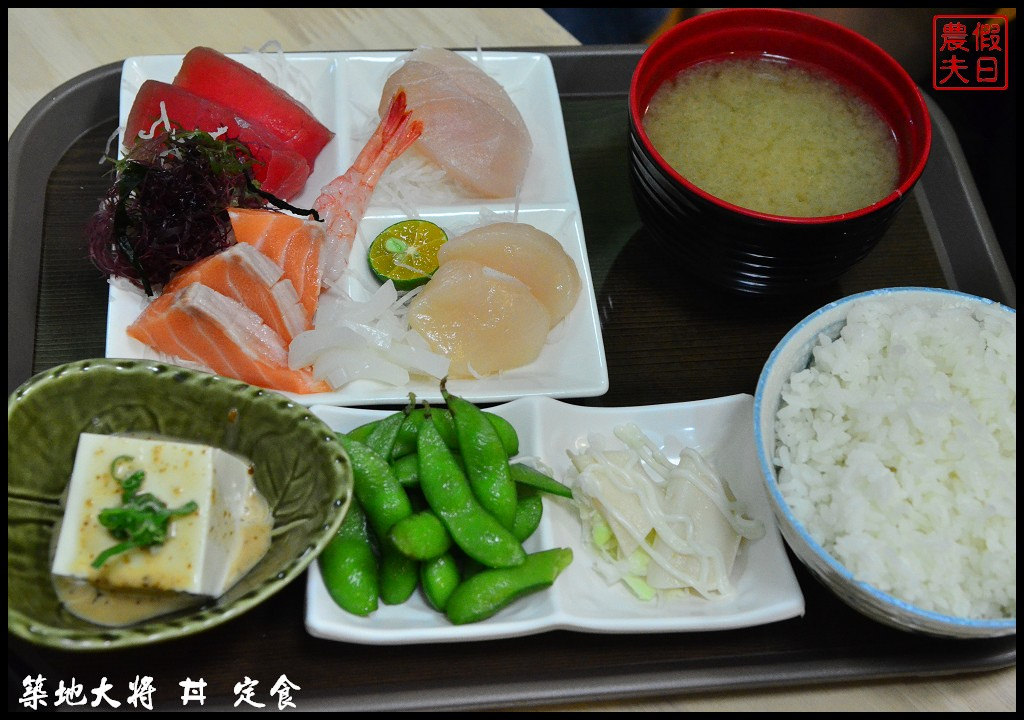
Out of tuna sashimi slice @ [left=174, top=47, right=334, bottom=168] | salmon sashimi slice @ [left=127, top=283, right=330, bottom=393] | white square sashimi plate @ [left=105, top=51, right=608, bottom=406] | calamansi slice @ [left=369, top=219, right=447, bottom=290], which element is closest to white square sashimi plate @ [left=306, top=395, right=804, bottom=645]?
white square sashimi plate @ [left=105, top=51, right=608, bottom=406]

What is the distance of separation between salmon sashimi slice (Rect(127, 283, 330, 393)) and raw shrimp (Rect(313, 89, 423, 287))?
0.30m

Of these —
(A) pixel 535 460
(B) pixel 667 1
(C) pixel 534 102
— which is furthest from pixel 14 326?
(B) pixel 667 1

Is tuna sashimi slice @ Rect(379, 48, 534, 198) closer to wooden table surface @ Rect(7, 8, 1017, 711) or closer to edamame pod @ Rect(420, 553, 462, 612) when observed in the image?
wooden table surface @ Rect(7, 8, 1017, 711)

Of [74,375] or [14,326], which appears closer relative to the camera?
[74,375]

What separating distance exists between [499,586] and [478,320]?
71 cm

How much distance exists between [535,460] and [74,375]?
0.97 metres

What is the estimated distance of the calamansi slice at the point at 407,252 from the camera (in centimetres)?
238

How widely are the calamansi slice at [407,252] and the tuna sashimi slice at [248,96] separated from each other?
Result: 393 millimetres

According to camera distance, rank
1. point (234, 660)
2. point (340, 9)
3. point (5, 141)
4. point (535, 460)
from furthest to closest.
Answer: point (340, 9) → point (5, 141) → point (535, 460) → point (234, 660)

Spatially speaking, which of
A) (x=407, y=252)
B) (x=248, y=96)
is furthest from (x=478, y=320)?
(x=248, y=96)

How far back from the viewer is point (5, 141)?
2.43 m

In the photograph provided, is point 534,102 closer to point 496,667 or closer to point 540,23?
point 540,23

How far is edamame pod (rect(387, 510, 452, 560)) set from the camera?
1.71 meters

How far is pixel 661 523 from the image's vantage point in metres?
1.90
